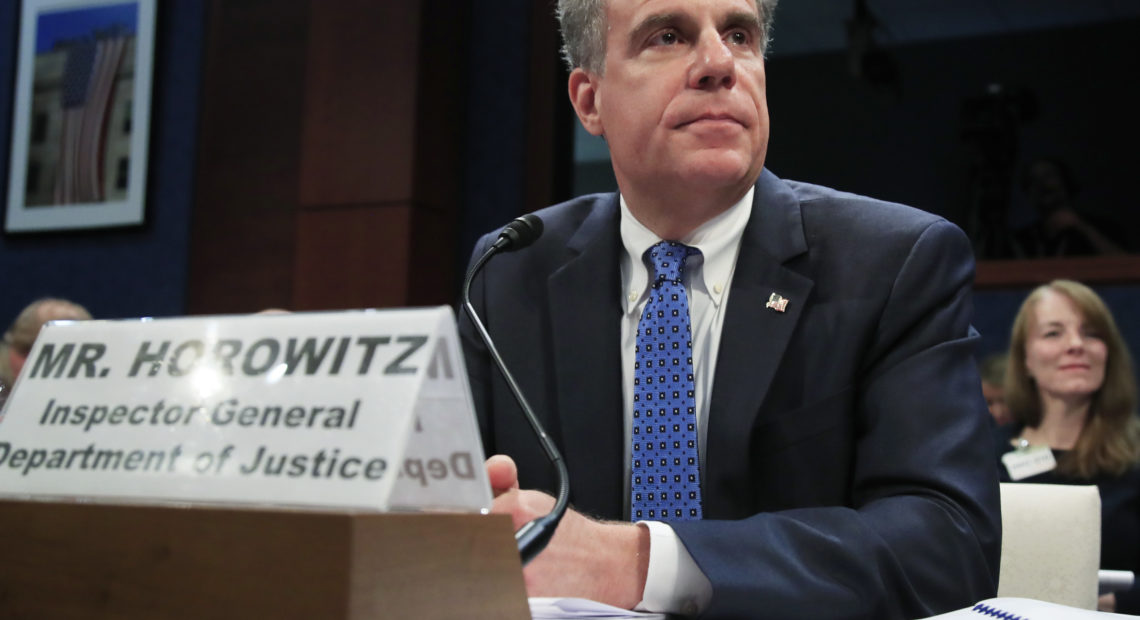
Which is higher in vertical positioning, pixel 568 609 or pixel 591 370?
pixel 591 370

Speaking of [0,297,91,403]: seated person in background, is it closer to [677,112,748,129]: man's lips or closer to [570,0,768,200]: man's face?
[570,0,768,200]: man's face

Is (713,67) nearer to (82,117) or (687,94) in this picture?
(687,94)

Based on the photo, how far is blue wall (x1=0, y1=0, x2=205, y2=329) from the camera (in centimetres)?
455

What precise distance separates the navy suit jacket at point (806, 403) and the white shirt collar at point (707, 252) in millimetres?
23

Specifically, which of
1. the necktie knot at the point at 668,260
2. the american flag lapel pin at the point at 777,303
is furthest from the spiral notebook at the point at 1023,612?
the necktie knot at the point at 668,260

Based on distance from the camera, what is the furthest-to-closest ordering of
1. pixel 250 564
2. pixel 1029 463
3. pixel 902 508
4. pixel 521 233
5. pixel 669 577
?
pixel 1029 463, pixel 521 233, pixel 902 508, pixel 669 577, pixel 250 564

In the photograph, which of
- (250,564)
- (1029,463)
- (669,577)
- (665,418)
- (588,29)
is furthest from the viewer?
(1029,463)

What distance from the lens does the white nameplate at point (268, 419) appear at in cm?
61

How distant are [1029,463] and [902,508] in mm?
2524

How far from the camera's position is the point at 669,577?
0.96m

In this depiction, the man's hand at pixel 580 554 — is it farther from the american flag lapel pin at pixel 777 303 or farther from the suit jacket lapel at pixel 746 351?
the american flag lapel pin at pixel 777 303

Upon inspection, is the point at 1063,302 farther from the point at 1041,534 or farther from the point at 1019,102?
the point at 1041,534

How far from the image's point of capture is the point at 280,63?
443cm

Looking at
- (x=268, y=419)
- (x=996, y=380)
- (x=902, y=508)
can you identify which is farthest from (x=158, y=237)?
(x=268, y=419)
